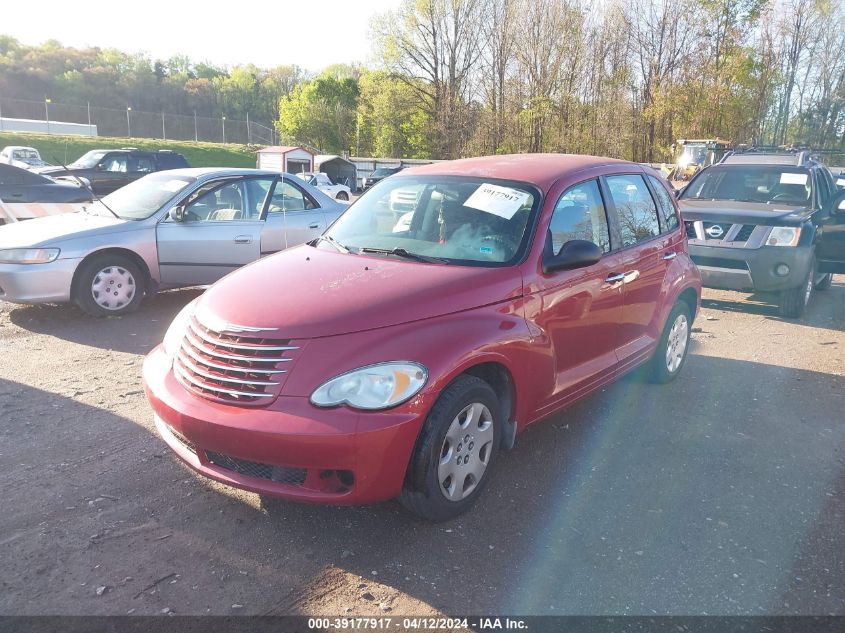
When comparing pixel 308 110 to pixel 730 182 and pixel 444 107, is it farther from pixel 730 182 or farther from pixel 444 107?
pixel 730 182

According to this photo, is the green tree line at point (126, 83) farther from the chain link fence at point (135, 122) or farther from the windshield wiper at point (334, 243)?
the windshield wiper at point (334, 243)

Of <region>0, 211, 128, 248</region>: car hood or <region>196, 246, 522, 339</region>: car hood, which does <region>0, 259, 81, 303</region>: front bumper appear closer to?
<region>0, 211, 128, 248</region>: car hood

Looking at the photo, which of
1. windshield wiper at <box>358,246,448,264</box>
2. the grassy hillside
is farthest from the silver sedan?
the grassy hillside

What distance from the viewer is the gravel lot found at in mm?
2822

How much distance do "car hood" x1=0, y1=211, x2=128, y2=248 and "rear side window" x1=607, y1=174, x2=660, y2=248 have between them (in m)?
5.16

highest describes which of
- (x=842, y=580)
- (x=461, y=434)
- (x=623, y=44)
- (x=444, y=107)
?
(x=623, y=44)

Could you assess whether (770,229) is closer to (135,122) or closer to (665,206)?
(665,206)

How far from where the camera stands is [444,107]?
150 feet

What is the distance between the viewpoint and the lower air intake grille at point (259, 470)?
119 inches

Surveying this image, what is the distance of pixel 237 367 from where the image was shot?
3100 millimetres

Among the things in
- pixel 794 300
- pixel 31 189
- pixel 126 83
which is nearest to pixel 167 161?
pixel 31 189

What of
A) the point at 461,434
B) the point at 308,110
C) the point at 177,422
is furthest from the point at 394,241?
the point at 308,110

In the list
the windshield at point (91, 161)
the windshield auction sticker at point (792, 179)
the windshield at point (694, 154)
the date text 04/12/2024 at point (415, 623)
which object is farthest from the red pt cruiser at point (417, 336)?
the windshield at point (694, 154)

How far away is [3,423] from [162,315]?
304 centimetres
